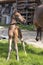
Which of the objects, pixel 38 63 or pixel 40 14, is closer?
pixel 40 14

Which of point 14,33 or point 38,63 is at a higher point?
point 14,33

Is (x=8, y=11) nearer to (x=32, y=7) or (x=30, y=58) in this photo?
(x=32, y=7)

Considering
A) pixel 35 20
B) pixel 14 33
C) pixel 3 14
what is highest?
pixel 35 20

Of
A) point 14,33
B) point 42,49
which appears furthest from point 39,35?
point 42,49

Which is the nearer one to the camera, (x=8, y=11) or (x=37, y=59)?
(x=37, y=59)

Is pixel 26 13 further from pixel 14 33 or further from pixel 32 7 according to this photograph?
pixel 14 33

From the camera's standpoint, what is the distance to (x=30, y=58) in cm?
784

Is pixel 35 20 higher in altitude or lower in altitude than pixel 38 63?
higher

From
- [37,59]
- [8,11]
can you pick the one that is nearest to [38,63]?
[37,59]

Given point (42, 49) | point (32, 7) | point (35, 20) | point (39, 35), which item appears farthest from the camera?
point (32, 7)

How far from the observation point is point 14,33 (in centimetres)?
738

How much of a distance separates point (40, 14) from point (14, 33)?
5.35 ft

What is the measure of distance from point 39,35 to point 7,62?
4.32 feet

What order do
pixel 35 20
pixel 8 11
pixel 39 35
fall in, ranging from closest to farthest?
pixel 35 20 → pixel 39 35 → pixel 8 11
